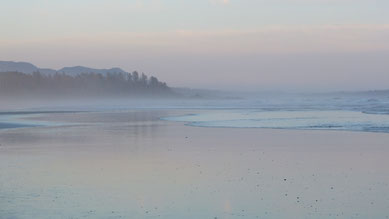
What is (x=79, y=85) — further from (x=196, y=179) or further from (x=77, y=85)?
(x=196, y=179)

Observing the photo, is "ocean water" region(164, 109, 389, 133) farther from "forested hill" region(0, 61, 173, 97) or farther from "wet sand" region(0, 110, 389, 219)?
"forested hill" region(0, 61, 173, 97)

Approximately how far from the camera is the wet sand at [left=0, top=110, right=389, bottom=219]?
7.51 meters

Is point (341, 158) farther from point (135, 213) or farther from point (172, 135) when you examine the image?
point (172, 135)

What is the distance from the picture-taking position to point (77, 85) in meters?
135

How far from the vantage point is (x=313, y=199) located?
805 centimetres

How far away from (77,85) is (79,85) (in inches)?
28.3

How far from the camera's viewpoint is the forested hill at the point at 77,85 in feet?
403

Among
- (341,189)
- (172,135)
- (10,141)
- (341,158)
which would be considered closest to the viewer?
(341,189)

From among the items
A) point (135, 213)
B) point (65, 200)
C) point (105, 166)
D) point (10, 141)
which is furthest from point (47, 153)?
point (135, 213)

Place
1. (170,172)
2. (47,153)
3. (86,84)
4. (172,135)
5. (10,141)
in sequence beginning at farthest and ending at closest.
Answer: (86,84), (172,135), (10,141), (47,153), (170,172)

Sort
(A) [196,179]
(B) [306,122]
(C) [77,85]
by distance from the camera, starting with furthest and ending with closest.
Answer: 1. (C) [77,85]
2. (B) [306,122]
3. (A) [196,179]

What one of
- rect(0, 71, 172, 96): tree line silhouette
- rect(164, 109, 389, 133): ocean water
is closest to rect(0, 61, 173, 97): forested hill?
rect(0, 71, 172, 96): tree line silhouette

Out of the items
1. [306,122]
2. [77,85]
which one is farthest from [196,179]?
[77,85]

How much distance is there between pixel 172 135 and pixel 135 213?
1159cm
